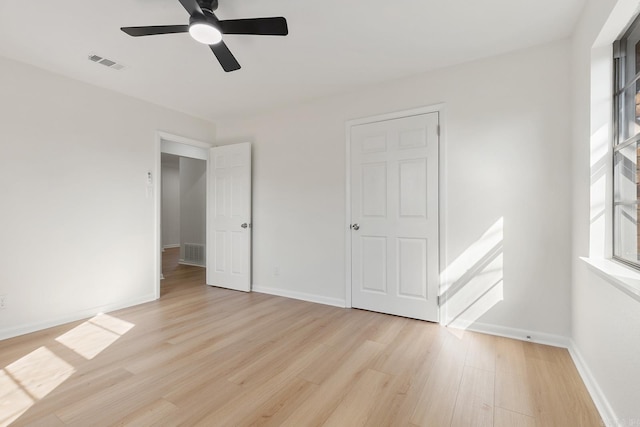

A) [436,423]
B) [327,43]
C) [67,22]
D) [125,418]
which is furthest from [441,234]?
[67,22]

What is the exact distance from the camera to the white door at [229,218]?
4.23 meters

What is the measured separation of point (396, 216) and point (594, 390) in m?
1.95

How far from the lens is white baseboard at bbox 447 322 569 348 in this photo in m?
2.44

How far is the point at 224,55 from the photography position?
86.5 inches

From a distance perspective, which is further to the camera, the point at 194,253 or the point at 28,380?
the point at 194,253

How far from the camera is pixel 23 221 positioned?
9.11 feet

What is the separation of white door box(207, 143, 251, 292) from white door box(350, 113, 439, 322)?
1649 millimetres

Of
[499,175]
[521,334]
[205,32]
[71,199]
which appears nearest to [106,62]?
[71,199]

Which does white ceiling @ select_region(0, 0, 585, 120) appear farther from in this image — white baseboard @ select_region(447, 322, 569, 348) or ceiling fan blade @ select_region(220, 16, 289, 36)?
white baseboard @ select_region(447, 322, 569, 348)

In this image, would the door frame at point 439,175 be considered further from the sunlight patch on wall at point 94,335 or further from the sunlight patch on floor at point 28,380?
the sunlight patch on floor at point 28,380

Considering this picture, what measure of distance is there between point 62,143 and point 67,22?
1.34 meters

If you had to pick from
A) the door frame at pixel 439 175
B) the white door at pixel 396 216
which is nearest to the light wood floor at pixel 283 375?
the white door at pixel 396 216

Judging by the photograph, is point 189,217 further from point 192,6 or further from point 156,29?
point 192,6

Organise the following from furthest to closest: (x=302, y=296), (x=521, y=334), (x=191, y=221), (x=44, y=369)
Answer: (x=191, y=221), (x=302, y=296), (x=521, y=334), (x=44, y=369)
